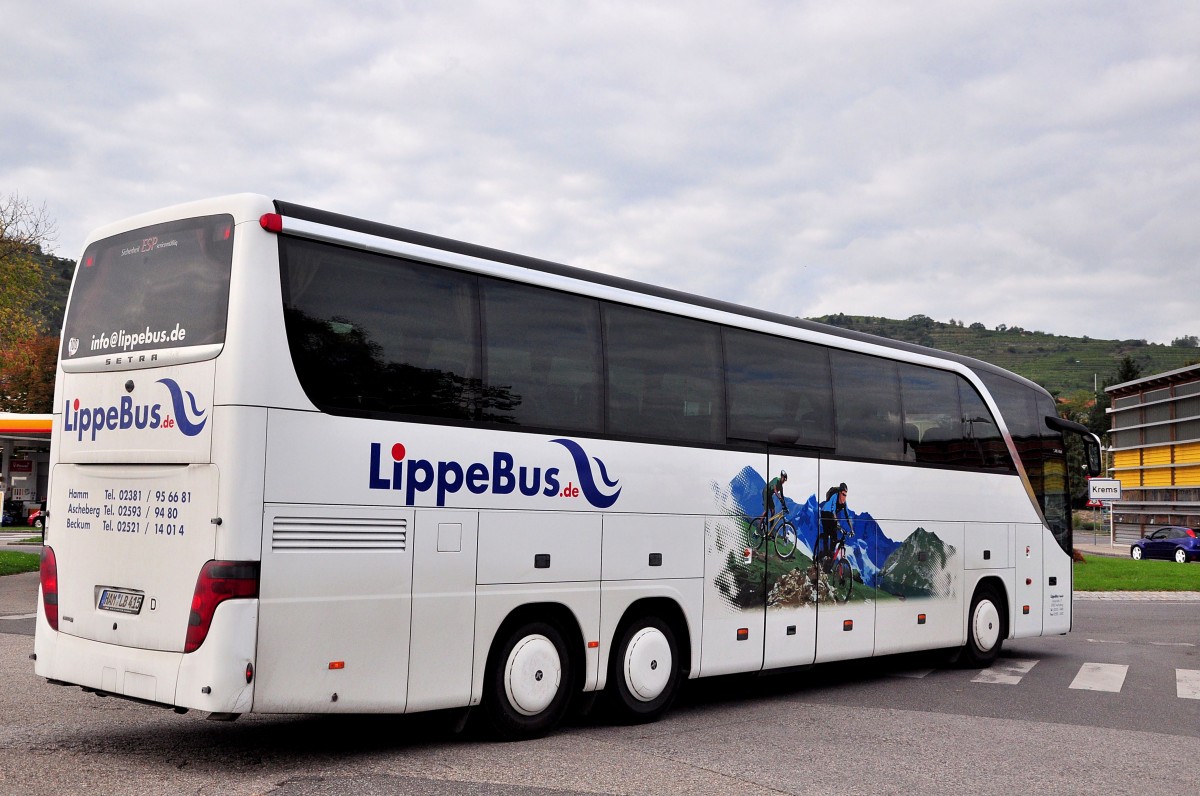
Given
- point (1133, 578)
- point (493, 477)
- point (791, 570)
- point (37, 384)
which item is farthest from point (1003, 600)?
point (37, 384)

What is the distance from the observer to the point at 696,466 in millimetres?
10055

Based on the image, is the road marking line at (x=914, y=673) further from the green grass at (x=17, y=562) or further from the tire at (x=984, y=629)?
the green grass at (x=17, y=562)

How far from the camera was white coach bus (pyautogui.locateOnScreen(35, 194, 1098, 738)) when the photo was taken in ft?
23.1

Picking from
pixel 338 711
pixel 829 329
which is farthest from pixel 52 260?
pixel 338 711

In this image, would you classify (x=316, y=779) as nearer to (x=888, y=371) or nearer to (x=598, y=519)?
(x=598, y=519)

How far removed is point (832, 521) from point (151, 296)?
6923mm

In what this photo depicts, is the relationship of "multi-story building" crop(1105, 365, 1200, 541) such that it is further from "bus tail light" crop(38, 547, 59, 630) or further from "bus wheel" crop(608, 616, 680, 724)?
"bus tail light" crop(38, 547, 59, 630)

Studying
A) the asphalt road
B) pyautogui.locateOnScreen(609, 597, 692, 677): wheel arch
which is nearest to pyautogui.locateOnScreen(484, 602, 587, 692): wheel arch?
pyautogui.locateOnScreen(609, 597, 692, 677): wheel arch

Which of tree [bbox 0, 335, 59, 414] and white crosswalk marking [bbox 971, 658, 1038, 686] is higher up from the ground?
tree [bbox 0, 335, 59, 414]

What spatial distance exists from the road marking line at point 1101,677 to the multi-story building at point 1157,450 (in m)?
57.3

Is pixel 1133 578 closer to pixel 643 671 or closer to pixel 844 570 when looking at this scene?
pixel 844 570

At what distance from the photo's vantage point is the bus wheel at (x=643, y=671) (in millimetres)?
9297

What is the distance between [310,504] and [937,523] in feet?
27.4

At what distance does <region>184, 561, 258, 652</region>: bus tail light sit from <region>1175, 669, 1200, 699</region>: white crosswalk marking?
31.6ft
